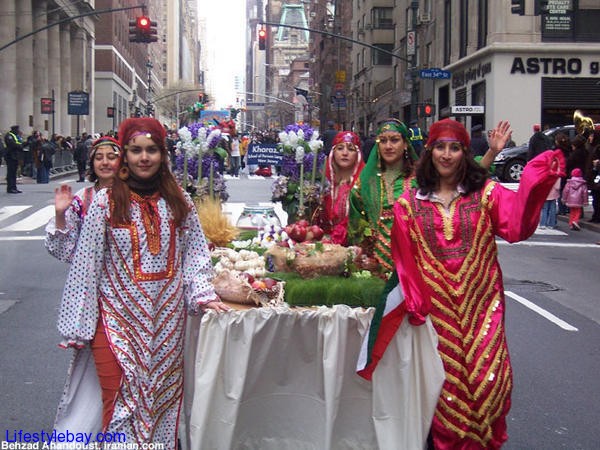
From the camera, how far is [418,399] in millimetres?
4137

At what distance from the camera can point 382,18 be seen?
60469 mm

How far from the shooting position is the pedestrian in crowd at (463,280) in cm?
407

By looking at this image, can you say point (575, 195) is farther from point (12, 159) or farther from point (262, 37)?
point (262, 37)

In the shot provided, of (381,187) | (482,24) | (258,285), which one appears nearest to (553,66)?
(482,24)

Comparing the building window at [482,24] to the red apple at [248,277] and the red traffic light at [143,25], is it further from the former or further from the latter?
the red apple at [248,277]

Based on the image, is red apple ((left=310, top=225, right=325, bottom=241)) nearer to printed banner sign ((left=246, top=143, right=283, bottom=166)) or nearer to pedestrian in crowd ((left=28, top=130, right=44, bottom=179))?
printed banner sign ((left=246, top=143, right=283, bottom=166))

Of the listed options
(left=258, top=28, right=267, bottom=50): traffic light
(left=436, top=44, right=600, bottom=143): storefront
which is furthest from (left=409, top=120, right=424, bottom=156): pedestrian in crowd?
(left=436, top=44, right=600, bottom=143): storefront

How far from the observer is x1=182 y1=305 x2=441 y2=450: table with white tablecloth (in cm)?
418

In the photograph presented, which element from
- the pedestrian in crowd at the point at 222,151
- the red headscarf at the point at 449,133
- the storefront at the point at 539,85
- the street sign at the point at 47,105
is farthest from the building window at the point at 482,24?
the red headscarf at the point at 449,133

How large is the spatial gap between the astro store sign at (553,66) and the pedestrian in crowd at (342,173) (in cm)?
2798

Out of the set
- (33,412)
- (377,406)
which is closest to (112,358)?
(377,406)

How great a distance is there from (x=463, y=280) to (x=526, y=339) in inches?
163

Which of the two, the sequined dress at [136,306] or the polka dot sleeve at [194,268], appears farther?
the polka dot sleeve at [194,268]

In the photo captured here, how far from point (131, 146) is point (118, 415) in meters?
1.27
